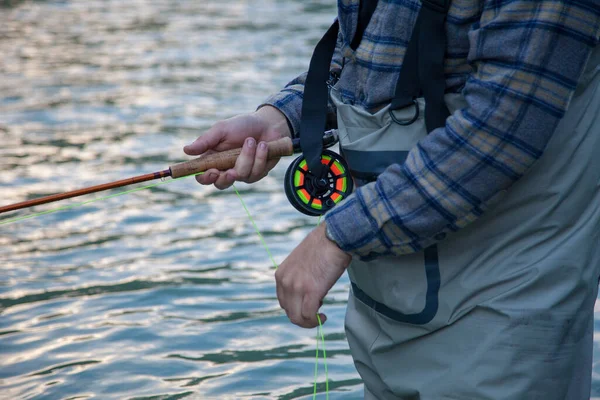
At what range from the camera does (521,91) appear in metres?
1.40

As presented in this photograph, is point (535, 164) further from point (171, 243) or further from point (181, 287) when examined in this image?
point (171, 243)

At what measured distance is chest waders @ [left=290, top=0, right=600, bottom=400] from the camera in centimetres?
153

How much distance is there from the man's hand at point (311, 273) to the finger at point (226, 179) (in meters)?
0.44

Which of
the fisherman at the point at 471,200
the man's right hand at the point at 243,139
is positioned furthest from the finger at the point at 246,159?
the fisherman at the point at 471,200

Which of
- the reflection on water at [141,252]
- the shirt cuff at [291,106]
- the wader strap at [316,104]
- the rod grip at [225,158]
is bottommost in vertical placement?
the reflection on water at [141,252]

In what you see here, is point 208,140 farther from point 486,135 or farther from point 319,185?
point 486,135

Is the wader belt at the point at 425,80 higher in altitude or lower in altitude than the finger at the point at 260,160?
Result: higher

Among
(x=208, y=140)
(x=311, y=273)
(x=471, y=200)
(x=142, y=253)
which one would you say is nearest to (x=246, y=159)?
(x=208, y=140)

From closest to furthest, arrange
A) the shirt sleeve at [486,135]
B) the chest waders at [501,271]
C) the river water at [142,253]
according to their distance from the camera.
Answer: the shirt sleeve at [486,135] < the chest waders at [501,271] < the river water at [142,253]

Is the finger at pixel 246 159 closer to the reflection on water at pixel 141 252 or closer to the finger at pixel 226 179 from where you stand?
the finger at pixel 226 179

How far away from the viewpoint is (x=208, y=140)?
2062mm

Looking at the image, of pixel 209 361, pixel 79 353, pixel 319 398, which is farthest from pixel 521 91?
pixel 79 353

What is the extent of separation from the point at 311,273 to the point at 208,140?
23.5 inches

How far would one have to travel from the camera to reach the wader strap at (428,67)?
60.4 inches
